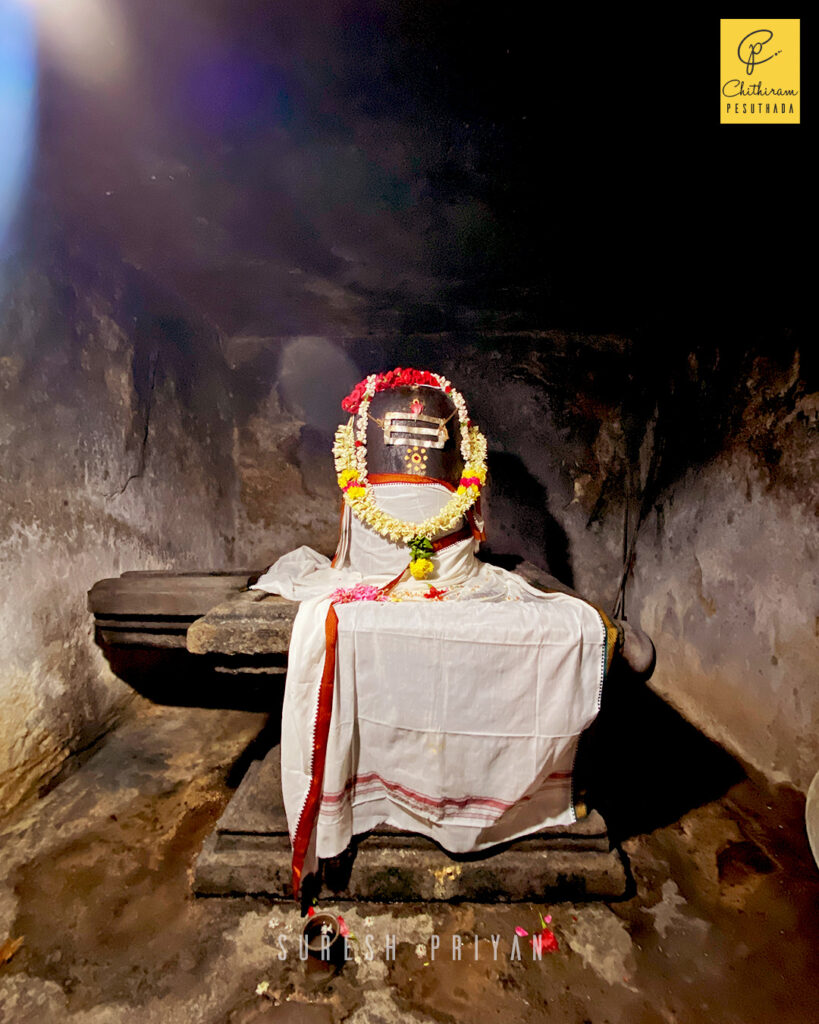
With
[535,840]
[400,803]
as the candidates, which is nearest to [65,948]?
[400,803]

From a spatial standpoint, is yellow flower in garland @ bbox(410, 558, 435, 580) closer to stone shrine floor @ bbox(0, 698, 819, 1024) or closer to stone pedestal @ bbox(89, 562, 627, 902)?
stone pedestal @ bbox(89, 562, 627, 902)

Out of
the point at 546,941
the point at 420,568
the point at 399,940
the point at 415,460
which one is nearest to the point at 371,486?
the point at 415,460

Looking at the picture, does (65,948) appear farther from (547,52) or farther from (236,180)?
(547,52)

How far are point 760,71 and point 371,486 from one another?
2.43m

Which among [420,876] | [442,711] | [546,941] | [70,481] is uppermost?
[70,481]

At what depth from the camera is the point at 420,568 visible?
95.3 inches

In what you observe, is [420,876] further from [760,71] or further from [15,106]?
[15,106]

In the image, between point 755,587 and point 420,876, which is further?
point 755,587

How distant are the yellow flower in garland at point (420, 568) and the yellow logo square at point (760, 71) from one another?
8.01 ft

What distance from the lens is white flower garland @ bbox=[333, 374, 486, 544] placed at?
2529 mm

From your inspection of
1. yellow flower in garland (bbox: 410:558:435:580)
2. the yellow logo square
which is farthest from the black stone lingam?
the yellow logo square

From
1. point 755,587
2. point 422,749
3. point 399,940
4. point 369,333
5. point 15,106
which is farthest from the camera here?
point 369,333

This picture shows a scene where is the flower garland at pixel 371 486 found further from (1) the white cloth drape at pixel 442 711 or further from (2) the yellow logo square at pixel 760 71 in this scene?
(2) the yellow logo square at pixel 760 71

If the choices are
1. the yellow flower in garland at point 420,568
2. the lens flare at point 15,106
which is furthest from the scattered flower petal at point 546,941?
the lens flare at point 15,106
